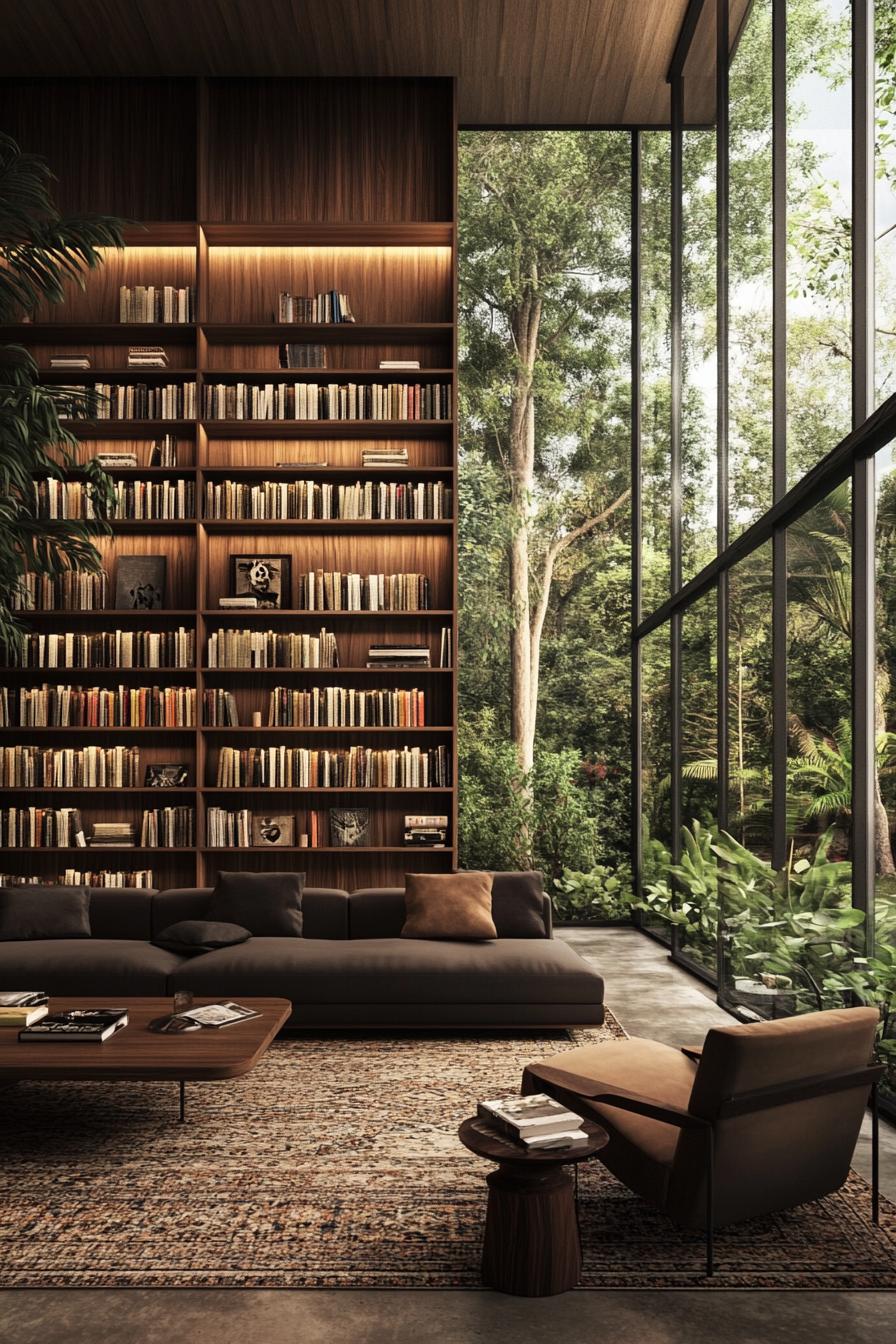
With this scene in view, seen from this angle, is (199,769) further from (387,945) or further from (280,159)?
(280,159)

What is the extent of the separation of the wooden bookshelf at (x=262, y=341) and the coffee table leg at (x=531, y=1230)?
4.03 m

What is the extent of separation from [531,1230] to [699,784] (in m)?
3.88

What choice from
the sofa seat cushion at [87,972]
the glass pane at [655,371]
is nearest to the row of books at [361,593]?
the glass pane at [655,371]

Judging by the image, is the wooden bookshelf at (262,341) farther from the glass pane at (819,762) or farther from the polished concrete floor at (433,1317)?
the polished concrete floor at (433,1317)

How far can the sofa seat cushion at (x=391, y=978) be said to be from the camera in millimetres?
4863

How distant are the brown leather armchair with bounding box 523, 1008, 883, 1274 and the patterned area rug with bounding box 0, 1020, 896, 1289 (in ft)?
0.48

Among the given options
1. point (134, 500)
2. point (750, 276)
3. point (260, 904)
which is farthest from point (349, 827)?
point (750, 276)

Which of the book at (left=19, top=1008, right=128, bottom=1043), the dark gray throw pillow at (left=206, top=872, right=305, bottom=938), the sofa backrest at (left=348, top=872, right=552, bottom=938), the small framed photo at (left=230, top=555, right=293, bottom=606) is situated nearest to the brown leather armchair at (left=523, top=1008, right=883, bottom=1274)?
the book at (left=19, top=1008, right=128, bottom=1043)

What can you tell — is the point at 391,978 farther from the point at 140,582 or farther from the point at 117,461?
the point at 117,461

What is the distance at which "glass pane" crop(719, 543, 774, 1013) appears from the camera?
16.0 feet

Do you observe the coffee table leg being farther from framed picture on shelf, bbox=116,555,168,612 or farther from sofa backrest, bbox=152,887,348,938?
framed picture on shelf, bbox=116,555,168,612

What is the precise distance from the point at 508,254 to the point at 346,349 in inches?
125

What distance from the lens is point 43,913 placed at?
Answer: 17.9 feet

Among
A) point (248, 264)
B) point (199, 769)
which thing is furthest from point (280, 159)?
point (199, 769)
